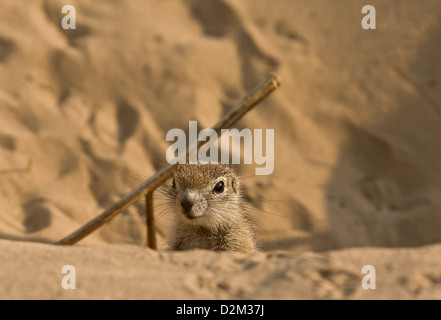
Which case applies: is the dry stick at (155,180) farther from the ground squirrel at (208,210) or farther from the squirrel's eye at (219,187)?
the squirrel's eye at (219,187)

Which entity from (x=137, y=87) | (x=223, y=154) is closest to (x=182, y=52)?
(x=137, y=87)

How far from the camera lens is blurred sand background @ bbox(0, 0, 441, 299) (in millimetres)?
5809

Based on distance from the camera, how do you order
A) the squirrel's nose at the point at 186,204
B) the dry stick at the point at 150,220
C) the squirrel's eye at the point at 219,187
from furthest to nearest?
the dry stick at the point at 150,220 → the squirrel's eye at the point at 219,187 → the squirrel's nose at the point at 186,204

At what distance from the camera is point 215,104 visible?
6441mm

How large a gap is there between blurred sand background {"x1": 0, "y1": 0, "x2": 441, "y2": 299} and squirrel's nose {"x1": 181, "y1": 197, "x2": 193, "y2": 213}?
1274mm

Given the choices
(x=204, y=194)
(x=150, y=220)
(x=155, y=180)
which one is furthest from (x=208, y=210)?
(x=150, y=220)

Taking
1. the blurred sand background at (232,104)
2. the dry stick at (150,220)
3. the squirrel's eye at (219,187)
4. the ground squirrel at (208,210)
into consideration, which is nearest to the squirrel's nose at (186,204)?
the ground squirrel at (208,210)

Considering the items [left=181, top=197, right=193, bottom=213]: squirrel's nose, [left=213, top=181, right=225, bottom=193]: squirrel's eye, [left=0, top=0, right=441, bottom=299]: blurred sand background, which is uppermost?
[left=0, top=0, right=441, bottom=299]: blurred sand background

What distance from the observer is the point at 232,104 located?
21.2ft

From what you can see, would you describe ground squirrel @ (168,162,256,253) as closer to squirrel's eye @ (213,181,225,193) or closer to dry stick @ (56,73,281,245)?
squirrel's eye @ (213,181,225,193)

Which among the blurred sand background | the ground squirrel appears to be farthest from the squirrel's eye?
the blurred sand background

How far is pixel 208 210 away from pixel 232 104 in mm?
2341

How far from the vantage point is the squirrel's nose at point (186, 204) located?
4.13m

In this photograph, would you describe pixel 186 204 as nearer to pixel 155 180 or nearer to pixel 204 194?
pixel 204 194
